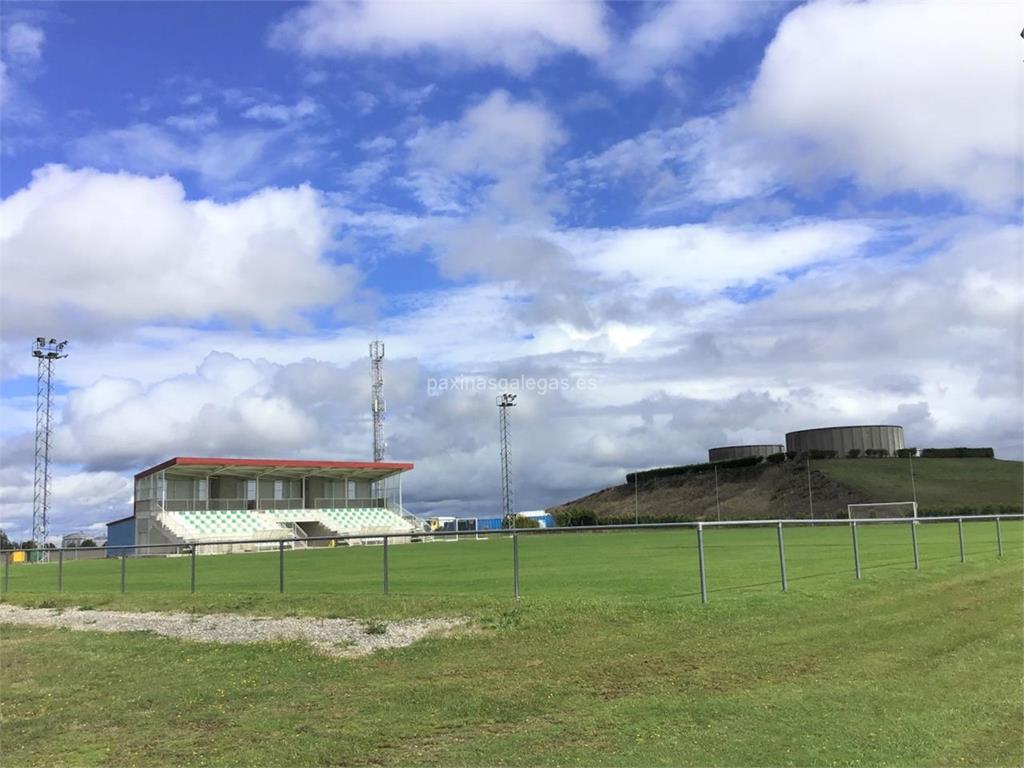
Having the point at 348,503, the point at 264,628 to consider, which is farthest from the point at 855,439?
the point at 264,628

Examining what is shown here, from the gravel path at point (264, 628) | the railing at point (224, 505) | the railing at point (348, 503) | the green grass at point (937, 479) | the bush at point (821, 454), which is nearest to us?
the gravel path at point (264, 628)

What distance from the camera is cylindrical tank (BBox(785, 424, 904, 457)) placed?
122 m

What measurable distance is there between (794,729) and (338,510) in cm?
7172

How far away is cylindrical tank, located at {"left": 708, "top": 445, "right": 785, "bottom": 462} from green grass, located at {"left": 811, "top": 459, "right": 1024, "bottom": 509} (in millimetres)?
27637

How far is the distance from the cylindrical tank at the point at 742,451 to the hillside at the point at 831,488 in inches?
614

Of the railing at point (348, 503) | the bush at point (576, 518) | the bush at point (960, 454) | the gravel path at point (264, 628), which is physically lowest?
the bush at point (576, 518)

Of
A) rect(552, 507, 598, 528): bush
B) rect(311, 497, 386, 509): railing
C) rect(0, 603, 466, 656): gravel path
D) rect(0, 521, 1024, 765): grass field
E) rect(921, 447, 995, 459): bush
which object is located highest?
rect(921, 447, 995, 459): bush

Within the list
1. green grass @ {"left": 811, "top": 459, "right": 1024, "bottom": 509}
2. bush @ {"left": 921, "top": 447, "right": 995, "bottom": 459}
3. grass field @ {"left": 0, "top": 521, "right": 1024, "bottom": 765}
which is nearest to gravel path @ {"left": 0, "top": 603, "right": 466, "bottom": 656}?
grass field @ {"left": 0, "top": 521, "right": 1024, "bottom": 765}

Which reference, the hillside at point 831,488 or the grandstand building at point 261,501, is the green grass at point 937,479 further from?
the grandstand building at point 261,501

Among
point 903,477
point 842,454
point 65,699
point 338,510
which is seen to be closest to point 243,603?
point 65,699

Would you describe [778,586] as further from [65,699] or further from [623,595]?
[65,699]

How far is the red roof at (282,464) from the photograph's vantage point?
65.6 meters

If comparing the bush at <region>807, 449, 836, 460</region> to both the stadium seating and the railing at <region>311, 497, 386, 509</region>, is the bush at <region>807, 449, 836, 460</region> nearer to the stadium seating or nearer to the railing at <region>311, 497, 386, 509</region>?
the stadium seating

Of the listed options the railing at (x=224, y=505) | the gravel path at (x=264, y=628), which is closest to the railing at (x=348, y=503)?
the railing at (x=224, y=505)
